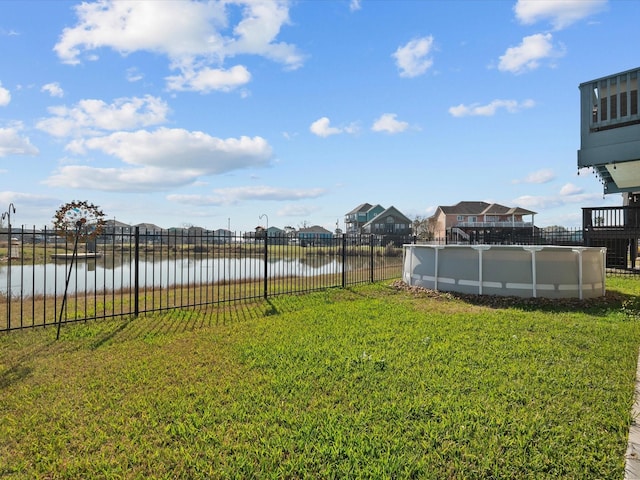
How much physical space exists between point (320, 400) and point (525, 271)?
283 inches

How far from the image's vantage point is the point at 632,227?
13.3m

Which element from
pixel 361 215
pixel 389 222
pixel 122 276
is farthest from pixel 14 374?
pixel 361 215

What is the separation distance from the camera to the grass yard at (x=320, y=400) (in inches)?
99.8

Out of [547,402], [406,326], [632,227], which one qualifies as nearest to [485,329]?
[406,326]

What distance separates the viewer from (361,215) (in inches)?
2867

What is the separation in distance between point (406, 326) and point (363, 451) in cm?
387

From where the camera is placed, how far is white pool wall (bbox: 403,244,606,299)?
28.0ft

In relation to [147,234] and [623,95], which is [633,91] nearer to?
[623,95]

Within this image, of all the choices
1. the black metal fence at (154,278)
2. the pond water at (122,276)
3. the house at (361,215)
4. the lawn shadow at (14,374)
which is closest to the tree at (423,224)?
the house at (361,215)

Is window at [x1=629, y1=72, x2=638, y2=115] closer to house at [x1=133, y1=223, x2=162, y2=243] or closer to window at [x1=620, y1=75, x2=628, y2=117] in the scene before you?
window at [x1=620, y1=75, x2=628, y2=117]

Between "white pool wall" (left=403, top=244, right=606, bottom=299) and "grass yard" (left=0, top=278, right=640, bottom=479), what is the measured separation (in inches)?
87.0

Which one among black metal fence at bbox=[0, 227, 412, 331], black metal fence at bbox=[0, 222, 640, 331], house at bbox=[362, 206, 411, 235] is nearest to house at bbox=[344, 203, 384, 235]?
house at bbox=[362, 206, 411, 235]

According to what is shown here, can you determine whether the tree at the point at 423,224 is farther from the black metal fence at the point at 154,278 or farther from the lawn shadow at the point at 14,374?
the lawn shadow at the point at 14,374

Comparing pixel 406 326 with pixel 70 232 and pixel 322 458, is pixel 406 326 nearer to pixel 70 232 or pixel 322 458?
pixel 322 458
